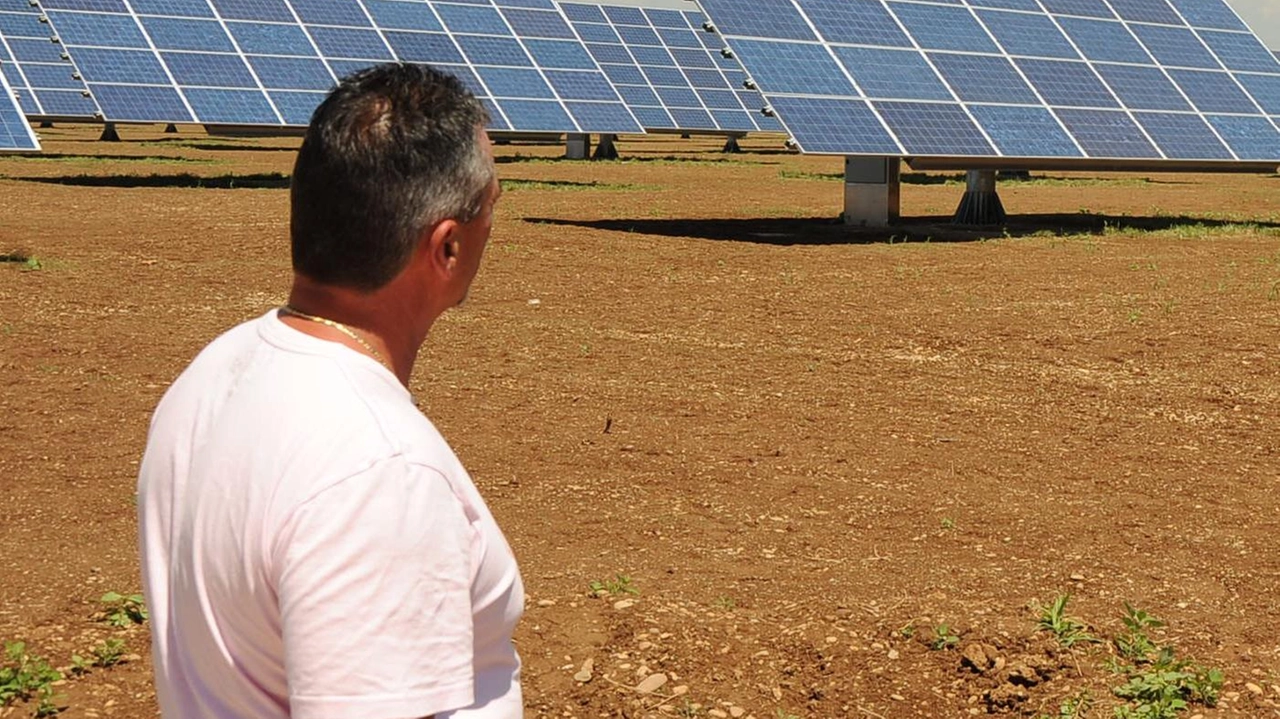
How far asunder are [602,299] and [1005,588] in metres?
6.41

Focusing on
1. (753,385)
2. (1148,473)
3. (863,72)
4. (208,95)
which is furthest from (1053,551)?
(208,95)

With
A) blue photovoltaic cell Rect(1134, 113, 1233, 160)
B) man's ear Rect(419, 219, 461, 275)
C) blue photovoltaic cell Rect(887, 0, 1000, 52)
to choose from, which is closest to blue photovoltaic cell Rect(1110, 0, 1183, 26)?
blue photovoltaic cell Rect(1134, 113, 1233, 160)

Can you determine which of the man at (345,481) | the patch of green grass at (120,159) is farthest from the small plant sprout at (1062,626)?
the patch of green grass at (120,159)

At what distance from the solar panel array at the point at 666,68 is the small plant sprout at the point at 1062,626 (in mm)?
25705

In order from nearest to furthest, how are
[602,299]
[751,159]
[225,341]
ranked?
[225,341]
[602,299]
[751,159]

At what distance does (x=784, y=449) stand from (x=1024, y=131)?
1062 centimetres

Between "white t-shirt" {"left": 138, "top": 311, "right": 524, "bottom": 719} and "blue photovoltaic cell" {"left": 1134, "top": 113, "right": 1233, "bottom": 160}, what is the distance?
1666 cm

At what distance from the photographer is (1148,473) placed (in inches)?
261

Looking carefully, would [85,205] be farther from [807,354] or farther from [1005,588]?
[1005,588]

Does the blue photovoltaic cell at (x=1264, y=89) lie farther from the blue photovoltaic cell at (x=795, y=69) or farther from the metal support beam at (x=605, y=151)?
the metal support beam at (x=605, y=151)

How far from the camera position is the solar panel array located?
32625 mm

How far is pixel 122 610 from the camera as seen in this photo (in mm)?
4848

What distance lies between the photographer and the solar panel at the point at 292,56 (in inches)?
899

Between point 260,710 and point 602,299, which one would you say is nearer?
point 260,710
